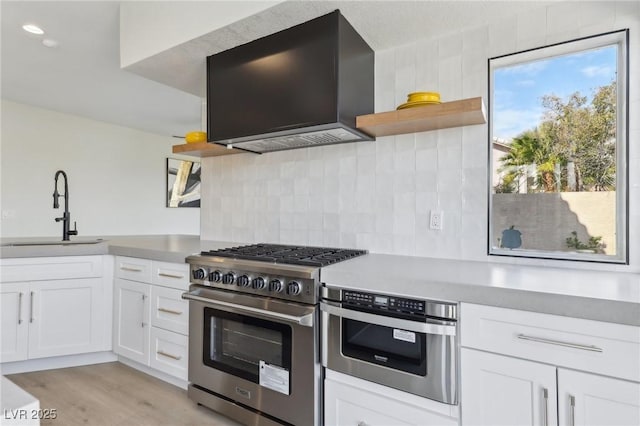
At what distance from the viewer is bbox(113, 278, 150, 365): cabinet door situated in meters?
2.43

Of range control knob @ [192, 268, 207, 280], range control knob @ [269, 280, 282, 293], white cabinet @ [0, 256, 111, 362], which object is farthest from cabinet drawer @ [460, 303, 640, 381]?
white cabinet @ [0, 256, 111, 362]

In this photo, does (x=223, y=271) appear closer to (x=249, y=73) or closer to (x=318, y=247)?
(x=318, y=247)

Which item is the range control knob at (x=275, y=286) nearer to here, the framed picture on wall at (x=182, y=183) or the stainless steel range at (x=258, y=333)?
the stainless steel range at (x=258, y=333)

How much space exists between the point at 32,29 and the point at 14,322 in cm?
221

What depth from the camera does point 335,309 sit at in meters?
1.56

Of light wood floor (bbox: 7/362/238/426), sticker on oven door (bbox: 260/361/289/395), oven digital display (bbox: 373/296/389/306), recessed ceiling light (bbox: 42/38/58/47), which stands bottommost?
light wood floor (bbox: 7/362/238/426)

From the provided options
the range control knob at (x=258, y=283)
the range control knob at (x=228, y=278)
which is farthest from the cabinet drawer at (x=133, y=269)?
the range control knob at (x=258, y=283)

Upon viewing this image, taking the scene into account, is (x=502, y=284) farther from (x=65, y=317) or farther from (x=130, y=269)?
(x=65, y=317)

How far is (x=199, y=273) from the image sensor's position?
6.68 ft

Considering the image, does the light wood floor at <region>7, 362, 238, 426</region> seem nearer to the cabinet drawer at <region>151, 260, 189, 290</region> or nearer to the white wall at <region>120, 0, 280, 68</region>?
the cabinet drawer at <region>151, 260, 189, 290</region>

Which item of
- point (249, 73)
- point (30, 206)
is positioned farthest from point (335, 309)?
point (30, 206)

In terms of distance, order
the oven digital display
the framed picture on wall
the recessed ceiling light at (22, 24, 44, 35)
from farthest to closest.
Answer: the framed picture on wall, the recessed ceiling light at (22, 24, 44, 35), the oven digital display

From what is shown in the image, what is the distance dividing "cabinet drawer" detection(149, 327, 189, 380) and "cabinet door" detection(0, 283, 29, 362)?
3.00 ft

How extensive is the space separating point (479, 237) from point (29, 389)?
294 cm
